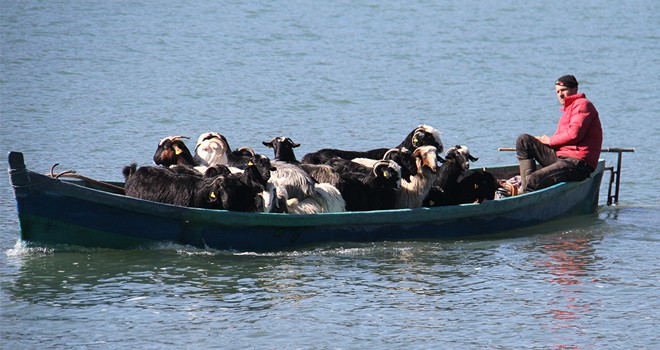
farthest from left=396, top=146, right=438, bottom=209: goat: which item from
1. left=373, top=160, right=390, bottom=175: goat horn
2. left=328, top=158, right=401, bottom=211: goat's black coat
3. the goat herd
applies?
left=373, top=160, right=390, bottom=175: goat horn

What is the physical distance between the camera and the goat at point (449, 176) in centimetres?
1384

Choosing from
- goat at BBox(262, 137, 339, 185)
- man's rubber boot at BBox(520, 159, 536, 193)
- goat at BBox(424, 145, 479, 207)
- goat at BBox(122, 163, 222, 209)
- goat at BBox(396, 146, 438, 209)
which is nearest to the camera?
goat at BBox(122, 163, 222, 209)

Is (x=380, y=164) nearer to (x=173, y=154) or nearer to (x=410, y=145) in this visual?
(x=410, y=145)

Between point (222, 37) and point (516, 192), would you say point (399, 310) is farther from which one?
point (222, 37)

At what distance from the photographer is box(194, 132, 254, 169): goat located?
1370cm

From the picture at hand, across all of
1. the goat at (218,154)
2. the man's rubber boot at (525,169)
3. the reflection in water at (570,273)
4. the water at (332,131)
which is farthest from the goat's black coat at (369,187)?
the man's rubber boot at (525,169)

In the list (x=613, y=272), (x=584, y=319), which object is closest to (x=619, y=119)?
(x=613, y=272)

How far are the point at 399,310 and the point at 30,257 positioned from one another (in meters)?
4.06

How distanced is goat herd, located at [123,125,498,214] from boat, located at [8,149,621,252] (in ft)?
0.64

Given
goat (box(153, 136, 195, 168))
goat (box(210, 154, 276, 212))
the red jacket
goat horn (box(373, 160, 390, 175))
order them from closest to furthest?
1. goat (box(210, 154, 276, 212))
2. goat horn (box(373, 160, 390, 175))
3. goat (box(153, 136, 195, 168))
4. the red jacket

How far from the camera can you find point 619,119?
24.7 m

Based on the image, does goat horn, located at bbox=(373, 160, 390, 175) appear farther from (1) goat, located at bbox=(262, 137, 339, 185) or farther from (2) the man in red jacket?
(2) the man in red jacket

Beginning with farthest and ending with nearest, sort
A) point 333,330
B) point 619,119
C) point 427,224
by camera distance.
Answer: point 619,119
point 427,224
point 333,330

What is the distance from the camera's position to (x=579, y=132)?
47.8ft
